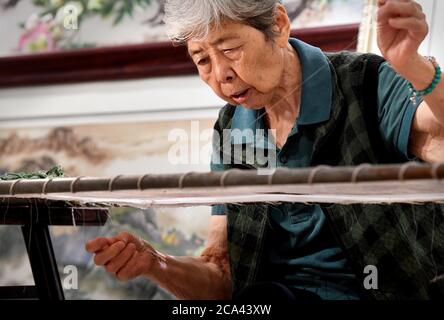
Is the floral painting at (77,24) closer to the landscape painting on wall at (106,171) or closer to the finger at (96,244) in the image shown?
the landscape painting on wall at (106,171)

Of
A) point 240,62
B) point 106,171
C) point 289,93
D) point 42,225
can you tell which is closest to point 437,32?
point 289,93

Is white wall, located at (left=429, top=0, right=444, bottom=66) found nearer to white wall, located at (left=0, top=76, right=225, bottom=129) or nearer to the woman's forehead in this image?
white wall, located at (left=0, top=76, right=225, bottom=129)

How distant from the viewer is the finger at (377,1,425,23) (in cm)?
102

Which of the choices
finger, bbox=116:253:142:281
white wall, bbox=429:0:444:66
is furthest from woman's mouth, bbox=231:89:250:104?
white wall, bbox=429:0:444:66

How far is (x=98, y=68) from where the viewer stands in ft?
9.54

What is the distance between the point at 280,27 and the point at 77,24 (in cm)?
171

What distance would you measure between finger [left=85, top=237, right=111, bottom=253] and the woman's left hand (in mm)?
558

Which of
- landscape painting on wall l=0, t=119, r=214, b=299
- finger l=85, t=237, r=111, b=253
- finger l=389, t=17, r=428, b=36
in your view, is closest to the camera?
finger l=389, t=17, r=428, b=36

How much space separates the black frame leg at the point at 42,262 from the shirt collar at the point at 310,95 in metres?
0.44

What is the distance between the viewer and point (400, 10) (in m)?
1.02

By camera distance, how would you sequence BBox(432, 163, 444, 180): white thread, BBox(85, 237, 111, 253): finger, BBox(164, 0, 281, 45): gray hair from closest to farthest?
BBox(432, 163, 444, 180): white thread
BBox(85, 237, 111, 253): finger
BBox(164, 0, 281, 45): gray hair

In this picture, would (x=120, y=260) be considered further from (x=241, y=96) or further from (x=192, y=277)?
(x=241, y=96)
